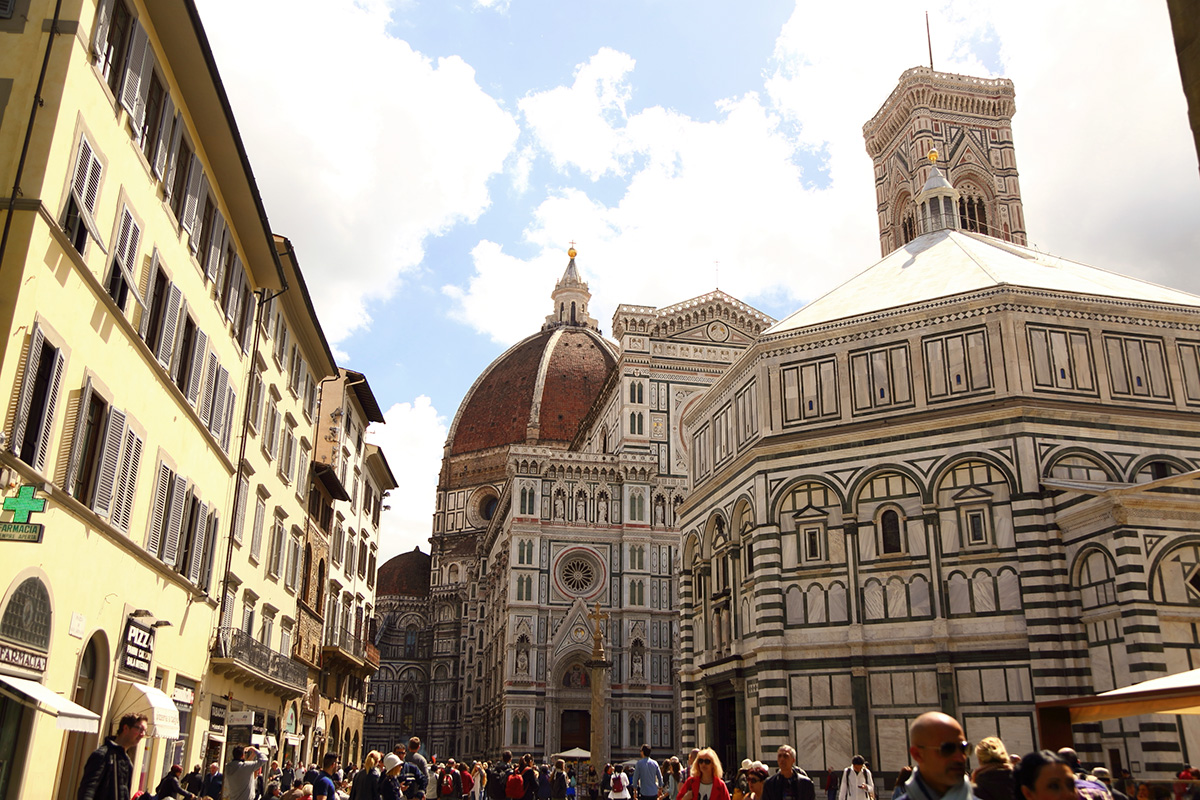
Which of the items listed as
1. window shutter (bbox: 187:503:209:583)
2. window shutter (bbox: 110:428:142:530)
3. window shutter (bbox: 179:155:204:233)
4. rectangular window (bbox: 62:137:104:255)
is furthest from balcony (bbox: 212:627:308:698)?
rectangular window (bbox: 62:137:104:255)

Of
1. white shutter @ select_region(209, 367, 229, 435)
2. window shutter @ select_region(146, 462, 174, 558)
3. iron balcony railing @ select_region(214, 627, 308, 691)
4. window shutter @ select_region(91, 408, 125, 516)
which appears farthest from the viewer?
iron balcony railing @ select_region(214, 627, 308, 691)

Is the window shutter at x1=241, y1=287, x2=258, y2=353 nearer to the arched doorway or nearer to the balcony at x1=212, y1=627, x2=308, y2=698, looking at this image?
the balcony at x1=212, y1=627, x2=308, y2=698

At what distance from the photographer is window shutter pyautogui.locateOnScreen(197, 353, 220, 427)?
1812 cm

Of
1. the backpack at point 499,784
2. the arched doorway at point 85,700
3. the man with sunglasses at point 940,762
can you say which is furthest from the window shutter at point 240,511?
the man with sunglasses at point 940,762

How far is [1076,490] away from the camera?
23672mm

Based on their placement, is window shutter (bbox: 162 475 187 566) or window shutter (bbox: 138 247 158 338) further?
window shutter (bbox: 162 475 187 566)

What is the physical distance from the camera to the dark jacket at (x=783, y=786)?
9773mm

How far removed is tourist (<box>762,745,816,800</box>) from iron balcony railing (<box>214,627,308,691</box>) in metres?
13.4

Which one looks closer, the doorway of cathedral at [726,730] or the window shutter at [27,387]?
the window shutter at [27,387]

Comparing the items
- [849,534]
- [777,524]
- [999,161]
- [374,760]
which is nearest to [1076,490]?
[849,534]

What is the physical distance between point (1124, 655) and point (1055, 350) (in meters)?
7.77

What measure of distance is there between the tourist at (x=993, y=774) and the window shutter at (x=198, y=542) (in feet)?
50.6

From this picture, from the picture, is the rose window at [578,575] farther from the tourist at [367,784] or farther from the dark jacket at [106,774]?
the dark jacket at [106,774]

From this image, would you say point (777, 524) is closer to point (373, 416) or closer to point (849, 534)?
point (849, 534)
